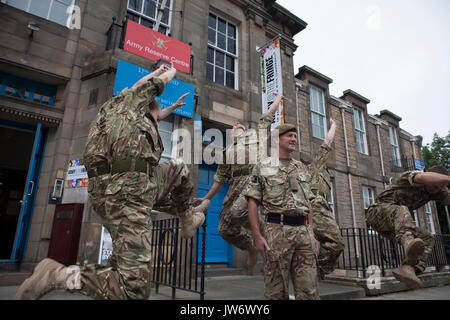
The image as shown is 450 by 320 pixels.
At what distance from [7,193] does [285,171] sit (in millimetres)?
9932

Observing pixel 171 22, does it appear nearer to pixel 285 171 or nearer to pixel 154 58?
pixel 154 58

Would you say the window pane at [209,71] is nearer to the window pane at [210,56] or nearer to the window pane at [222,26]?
the window pane at [210,56]

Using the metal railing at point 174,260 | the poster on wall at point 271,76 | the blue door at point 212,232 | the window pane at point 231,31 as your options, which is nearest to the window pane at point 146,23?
the window pane at point 231,31

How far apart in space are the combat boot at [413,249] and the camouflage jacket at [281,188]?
5.51 ft

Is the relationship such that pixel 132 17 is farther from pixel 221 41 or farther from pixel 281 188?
pixel 281 188

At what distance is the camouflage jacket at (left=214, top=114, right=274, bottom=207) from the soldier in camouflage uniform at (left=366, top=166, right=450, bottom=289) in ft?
7.62

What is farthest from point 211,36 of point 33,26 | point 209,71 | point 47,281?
point 47,281

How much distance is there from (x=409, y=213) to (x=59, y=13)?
882 centimetres

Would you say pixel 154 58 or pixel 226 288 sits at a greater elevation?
pixel 154 58

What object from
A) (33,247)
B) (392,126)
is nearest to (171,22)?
(33,247)

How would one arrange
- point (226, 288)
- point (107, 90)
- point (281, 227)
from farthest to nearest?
point (107, 90) → point (226, 288) → point (281, 227)

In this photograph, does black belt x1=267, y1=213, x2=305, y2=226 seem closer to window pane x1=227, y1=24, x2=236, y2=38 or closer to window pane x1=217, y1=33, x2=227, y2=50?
window pane x1=217, y1=33, x2=227, y2=50

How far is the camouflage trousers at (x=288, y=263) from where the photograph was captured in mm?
2816

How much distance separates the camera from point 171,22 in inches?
338
